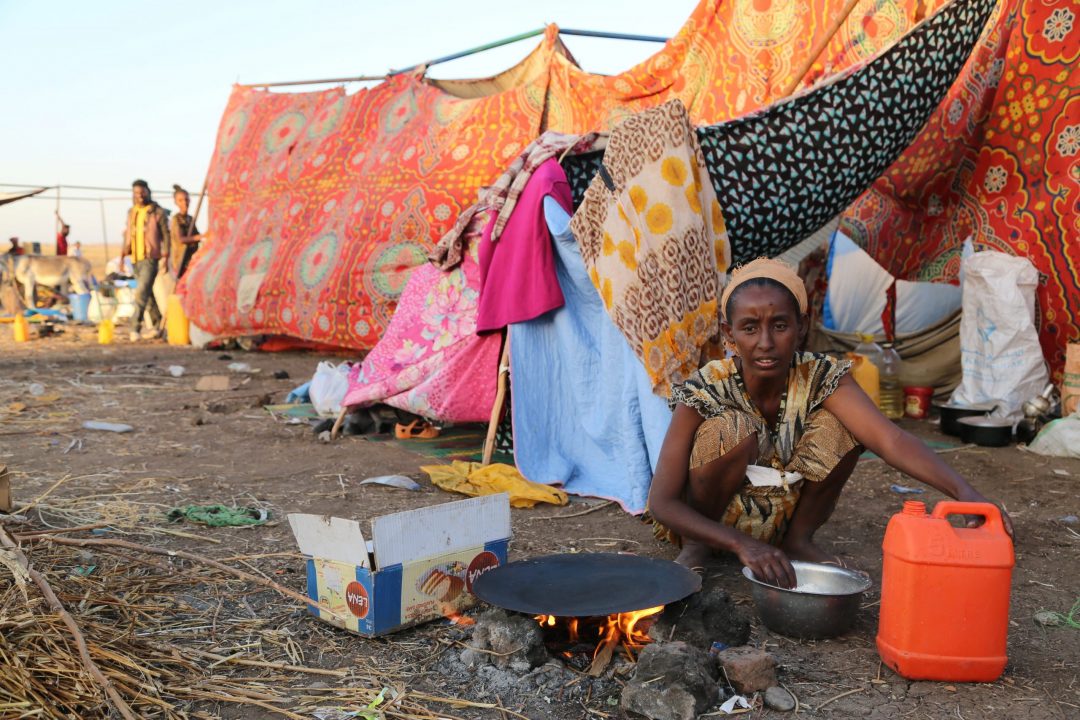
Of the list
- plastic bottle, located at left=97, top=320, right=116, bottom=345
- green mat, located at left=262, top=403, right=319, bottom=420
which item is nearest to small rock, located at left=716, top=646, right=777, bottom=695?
green mat, located at left=262, top=403, right=319, bottom=420

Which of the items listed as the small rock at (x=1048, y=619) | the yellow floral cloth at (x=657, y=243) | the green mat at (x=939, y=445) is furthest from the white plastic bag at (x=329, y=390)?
the small rock at (x=1048, y=619)

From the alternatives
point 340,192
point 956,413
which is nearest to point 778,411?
point 956,413

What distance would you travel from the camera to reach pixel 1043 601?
7.30 ft

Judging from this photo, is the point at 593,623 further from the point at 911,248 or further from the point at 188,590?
the point at 911,248

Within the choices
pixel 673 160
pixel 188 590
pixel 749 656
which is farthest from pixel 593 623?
pixel 673 160

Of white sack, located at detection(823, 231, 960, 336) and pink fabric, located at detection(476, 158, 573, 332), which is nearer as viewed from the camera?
pink fabric, located at detection(476, 158, 573, 332)

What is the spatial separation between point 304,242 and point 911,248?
534 cm

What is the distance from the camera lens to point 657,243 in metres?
3.07

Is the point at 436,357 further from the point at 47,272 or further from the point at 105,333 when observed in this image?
the point at 47,272

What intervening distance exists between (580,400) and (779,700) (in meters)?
1.99

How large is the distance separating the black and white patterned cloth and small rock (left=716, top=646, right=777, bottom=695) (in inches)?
86.5

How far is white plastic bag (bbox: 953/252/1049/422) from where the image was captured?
4.32 meters

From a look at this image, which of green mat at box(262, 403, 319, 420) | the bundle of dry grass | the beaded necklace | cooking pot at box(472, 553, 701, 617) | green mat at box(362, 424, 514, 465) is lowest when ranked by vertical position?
green mat at box(262, 403, 319, 420)

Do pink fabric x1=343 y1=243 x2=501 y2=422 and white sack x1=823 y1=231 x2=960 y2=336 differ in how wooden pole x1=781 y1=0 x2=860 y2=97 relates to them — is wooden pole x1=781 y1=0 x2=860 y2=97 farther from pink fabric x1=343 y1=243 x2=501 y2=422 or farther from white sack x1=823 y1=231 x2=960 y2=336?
pink fabric x1=343 y1=243 x2=501 y2=422
